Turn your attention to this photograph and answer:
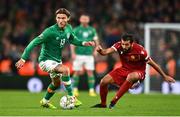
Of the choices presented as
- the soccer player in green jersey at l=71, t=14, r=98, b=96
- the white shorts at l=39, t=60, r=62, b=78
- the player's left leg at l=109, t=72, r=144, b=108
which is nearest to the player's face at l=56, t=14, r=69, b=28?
the white shorts at l=39, t=60, r=62, b=78

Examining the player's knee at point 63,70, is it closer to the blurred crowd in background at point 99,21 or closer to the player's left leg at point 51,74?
the player's left leg at point 51,74

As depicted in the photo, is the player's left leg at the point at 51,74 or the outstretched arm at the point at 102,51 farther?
the player's left leg at the point at 51,74

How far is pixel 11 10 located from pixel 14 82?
4260 mm

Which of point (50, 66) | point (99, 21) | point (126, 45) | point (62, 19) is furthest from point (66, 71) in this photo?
point (99, 21)

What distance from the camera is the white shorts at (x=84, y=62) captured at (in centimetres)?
2108

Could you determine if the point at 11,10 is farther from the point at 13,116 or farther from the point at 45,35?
the point at 13,116

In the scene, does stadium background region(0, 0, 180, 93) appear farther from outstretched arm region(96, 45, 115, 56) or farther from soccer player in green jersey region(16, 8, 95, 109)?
outstretched arm region(96, 45, 115, 56)

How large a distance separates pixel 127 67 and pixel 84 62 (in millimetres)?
6293

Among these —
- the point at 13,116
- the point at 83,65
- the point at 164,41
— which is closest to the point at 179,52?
the point at 164,41

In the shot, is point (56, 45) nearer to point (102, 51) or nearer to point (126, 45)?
point (102, 51)

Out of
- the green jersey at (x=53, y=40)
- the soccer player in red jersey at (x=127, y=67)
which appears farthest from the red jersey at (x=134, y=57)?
the green jersey at (x=53, y=40)

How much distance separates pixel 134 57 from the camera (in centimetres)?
1471

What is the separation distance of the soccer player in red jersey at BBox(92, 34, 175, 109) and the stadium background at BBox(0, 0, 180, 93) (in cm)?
Answer: 873

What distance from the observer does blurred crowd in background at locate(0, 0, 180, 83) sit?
24.4 meters
